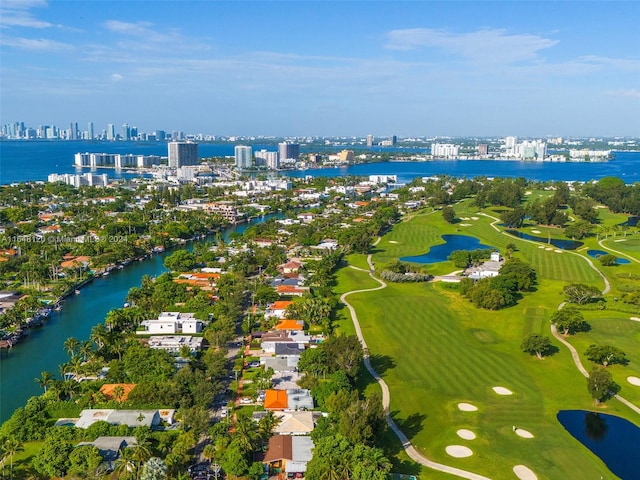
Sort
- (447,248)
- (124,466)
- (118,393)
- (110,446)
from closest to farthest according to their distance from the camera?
(124,466) < (110,446) < (118,393) < (447,248)

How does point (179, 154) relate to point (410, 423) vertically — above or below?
above

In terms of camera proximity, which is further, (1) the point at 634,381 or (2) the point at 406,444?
(1) the point at 634,381

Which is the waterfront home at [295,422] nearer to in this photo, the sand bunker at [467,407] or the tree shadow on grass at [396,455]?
the tree shadow on grass at [396,455]

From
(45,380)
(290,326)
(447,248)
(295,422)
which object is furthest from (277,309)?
(447,248)

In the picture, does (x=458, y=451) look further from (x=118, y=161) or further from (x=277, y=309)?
(x=118, y=161)

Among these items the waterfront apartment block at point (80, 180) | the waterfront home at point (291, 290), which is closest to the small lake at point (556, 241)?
the waterfront home at point (291, 290)
